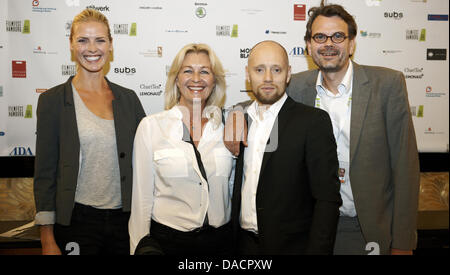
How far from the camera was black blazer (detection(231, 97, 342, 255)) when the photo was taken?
1.78m

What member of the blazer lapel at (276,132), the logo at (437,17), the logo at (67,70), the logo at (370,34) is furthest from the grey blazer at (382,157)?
the logo at (67,70)

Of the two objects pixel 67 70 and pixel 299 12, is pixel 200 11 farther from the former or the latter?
pixel 67 70

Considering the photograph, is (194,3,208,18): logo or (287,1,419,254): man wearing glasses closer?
(287,1,419,254): man wearing glasses

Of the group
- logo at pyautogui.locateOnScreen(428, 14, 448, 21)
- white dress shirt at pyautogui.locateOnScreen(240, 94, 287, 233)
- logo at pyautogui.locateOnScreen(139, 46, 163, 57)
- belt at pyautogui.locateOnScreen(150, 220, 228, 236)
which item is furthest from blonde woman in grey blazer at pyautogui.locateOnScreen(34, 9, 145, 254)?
logo at pyautogui.locateOnScreen(428, 14, 448, 21)

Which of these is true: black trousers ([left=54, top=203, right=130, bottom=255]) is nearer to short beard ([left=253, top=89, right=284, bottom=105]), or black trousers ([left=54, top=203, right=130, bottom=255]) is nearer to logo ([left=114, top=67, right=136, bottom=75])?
short beard ([left=253, top=89, right=284, bottom=105])

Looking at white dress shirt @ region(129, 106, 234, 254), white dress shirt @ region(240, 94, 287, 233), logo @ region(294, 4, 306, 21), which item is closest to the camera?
white dress shirt @ region(240, 94, 287, 233)

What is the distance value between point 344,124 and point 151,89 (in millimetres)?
2014

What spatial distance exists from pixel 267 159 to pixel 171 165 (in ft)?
1.85

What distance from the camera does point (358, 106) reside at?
211cm

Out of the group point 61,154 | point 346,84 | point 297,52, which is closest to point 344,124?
point 346,84
